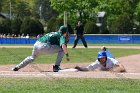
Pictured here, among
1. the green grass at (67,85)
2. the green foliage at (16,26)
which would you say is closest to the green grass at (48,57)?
the green grass at (67,85)

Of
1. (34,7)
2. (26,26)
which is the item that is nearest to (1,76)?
(26,26)

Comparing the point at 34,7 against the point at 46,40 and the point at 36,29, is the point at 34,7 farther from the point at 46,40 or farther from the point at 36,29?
the point at 46,40

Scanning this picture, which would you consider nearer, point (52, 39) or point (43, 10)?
point (52, 39)

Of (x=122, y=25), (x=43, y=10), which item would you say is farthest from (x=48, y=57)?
(x=43, y=10)

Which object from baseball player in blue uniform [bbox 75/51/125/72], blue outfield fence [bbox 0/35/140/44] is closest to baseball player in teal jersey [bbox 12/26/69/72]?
baseball player in blue uniform [bbox 75/51/125/72]

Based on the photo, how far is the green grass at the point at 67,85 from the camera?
31.9ft

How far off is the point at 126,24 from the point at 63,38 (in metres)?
48.3

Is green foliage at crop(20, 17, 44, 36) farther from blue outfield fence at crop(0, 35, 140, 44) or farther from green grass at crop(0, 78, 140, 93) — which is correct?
Answer: green grass at crop(0, 78, 140, 93)

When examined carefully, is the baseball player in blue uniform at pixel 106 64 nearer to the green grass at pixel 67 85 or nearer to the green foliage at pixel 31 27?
the green grass at pixel 67 85

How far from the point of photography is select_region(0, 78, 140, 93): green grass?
9.73 meters

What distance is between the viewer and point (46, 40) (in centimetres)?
1412

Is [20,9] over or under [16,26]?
under

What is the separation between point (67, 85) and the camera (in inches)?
414

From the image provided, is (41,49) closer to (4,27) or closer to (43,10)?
(4,27)
